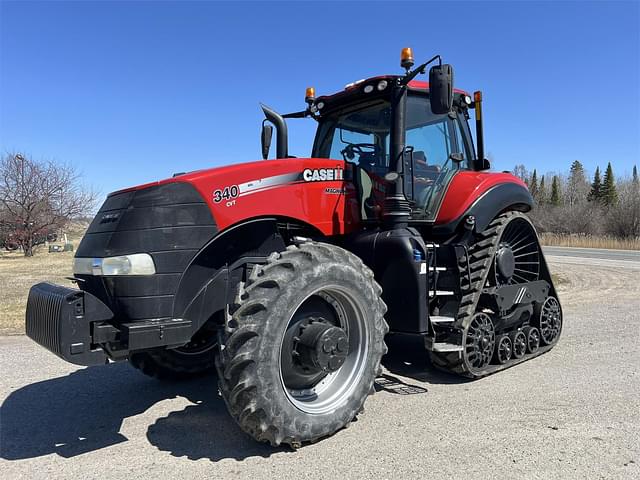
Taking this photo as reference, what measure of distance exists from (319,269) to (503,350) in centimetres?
286

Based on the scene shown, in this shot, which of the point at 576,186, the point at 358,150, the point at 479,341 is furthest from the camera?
the point at 576,186

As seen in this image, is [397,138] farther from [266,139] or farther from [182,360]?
[182,360]

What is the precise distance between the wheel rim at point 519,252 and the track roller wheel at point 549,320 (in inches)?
14.2

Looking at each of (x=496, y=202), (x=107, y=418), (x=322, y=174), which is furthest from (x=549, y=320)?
(x=107, y=418)

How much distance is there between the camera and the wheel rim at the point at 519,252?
18.2ft

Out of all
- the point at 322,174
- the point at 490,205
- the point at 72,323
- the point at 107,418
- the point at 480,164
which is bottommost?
the point at 107,418

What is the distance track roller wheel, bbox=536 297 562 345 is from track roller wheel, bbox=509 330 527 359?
1.62ft

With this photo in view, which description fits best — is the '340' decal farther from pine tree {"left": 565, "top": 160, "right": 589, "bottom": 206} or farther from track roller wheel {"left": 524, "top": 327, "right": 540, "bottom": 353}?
pine tree {"left": 565, "top": 160, "right": 589, "bottom": 206}

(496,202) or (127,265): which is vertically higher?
(496,202)

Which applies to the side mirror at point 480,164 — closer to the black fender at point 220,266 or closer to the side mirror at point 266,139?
the side mirror at point 266,139

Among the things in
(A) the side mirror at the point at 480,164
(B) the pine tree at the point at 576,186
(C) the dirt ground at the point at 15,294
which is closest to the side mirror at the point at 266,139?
(A) the side mirror at the point at 480,164

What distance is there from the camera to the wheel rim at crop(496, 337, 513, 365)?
525 cm

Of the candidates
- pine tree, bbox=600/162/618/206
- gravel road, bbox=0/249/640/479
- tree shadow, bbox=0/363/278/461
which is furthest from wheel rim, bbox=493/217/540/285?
pine tree, bbox=600/162/618/206

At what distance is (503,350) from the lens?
5.31 m
